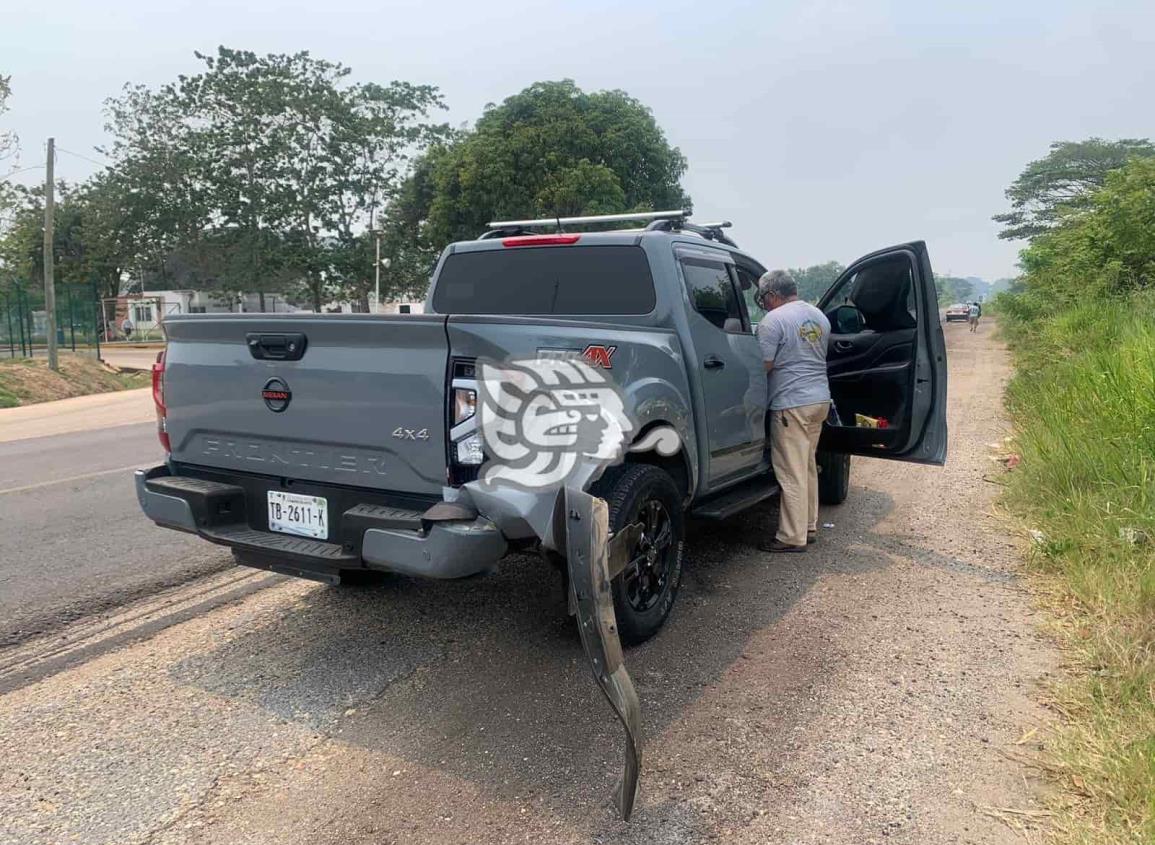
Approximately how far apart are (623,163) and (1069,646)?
93.8ft

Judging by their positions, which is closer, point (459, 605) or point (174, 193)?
point (459, 605)

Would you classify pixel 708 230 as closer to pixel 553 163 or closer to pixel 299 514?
pixel 299 514

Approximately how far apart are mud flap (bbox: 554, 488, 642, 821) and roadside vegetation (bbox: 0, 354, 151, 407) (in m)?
18.1

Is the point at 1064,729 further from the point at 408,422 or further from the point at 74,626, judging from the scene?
the point at 74,626

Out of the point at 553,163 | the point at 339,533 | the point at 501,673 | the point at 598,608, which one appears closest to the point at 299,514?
the point at 339,533

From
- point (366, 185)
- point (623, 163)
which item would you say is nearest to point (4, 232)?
point (366, 185)

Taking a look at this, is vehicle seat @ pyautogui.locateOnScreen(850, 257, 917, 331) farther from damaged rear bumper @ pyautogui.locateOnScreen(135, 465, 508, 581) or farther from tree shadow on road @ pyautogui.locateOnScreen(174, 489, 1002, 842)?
damaged rear bumper @ pyautogui.locateOnScreen(135, 465, 508, 581)

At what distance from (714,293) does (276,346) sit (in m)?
2.58

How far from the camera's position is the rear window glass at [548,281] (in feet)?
14.4

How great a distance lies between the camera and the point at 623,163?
30.2 meters

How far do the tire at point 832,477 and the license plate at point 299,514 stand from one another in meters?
4.20

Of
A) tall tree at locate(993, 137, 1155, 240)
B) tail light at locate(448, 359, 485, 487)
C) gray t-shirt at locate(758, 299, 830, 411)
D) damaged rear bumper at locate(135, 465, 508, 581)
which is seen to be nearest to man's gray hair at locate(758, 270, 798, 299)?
gray t-shirt at locate(758, 299, 830, 411)

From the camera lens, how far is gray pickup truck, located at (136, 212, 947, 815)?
9.95 feet

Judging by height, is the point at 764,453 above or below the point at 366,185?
below
